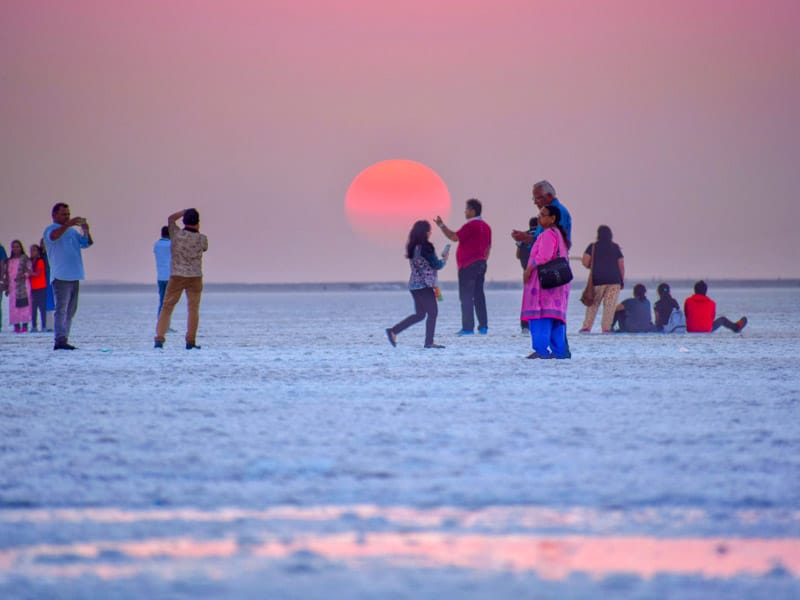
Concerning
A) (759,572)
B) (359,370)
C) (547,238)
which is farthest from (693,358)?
(759,572)

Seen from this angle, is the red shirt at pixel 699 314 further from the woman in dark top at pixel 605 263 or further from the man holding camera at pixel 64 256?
the man holding camera at pixel 64 256

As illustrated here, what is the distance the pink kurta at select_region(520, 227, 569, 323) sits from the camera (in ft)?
43.1

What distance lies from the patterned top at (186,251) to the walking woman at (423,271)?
112 inches

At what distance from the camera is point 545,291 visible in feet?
43.3

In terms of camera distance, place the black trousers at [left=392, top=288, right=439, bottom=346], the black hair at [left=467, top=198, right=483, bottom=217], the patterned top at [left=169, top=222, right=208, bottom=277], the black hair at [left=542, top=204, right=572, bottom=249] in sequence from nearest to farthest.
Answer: the black hair at [left=542, top=204, right=572, bottom=249] → the patterned top at [left=169, top=222, right=208, bottom=277] → the black trousers at [left=392, top=288, right=439, bottom=346] → the black hair at [left=467, top=198, right=483, bottom=217]

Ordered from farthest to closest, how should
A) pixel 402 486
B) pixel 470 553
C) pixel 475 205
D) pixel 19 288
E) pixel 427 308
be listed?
pixel 19 288, pixel 475 205, pixel 427 308, pixel 402 486, pixel 470 553

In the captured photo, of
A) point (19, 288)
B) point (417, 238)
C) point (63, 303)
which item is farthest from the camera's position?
point (19, 288)

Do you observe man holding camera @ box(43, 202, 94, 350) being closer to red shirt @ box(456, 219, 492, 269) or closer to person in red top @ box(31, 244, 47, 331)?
red shirt @ box(456, 219, 492, 269)

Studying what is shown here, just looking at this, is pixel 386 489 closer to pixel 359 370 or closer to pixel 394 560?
pixel 394 560

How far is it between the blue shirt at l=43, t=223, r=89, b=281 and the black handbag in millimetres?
6186

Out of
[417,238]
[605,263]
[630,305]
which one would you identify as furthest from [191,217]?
[630,305]

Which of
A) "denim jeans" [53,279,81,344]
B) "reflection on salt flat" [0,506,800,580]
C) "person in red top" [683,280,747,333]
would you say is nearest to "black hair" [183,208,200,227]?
"denim jeans" [53,279,81,344]

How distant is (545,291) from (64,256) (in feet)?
21.0

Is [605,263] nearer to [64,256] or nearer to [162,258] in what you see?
[162,258]
